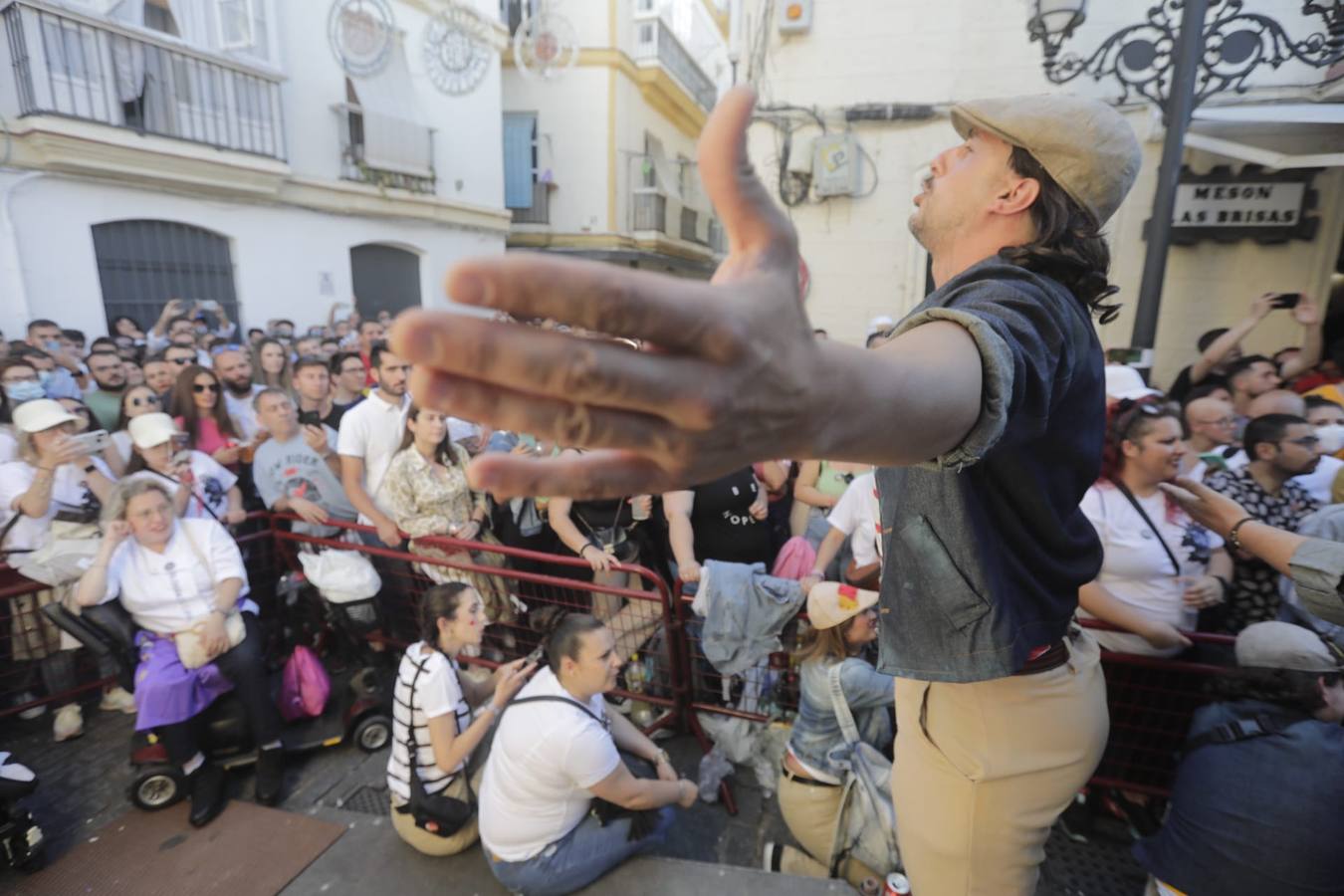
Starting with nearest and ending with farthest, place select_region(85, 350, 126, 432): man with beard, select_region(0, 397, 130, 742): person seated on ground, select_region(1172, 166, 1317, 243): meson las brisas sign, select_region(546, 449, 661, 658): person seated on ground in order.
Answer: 1. select_region(0, 397, 130, 742): person seated on ground
2. select_region(546, 449, 661, 658): person seated on ground
3. select_region(85, 350, 126, 432): man with beard
4. select_region(1172, 166, 1317, 243): meson las brisas sign

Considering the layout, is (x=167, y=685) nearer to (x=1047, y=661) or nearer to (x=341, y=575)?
(x=341, y=575)

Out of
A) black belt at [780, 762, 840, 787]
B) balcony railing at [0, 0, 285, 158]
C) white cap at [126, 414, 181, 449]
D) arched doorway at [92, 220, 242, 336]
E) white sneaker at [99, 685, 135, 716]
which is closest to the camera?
black belt at [780, 762, 840, 787]

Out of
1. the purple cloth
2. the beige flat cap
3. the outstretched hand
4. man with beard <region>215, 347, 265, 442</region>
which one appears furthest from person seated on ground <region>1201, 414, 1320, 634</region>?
man with beard <region>215, 347, 265, 442</region>

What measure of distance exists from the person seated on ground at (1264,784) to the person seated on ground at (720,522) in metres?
2.10

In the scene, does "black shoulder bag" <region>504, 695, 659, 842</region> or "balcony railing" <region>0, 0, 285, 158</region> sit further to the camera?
"balcony railing" <region>0, 0, 285, 158</region>

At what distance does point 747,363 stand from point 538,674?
238 centimetres

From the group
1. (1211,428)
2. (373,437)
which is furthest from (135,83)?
(1211,428)

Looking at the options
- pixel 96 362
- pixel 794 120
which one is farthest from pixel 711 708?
pixel 794 120

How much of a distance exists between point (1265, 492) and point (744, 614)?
2.61 m

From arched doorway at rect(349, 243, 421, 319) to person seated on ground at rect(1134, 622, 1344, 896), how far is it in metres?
12.6

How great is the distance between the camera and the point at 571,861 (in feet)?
8.60

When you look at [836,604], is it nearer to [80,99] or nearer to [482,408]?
[482,408]

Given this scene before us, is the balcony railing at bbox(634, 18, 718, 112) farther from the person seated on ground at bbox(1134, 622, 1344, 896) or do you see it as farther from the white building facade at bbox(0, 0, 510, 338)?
the person seated on ground at bbox(1134, 622, 1344, 896)

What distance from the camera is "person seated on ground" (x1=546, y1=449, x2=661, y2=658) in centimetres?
362
